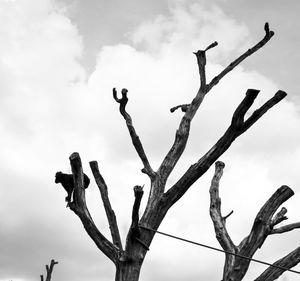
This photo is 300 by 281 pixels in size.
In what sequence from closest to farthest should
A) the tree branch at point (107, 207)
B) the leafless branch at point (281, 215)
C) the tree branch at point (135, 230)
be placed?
the tree branch at point (135, 230), the tree branch at point (107, 207), the leafless branch at point (281, 215)

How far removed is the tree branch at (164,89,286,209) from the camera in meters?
6.32

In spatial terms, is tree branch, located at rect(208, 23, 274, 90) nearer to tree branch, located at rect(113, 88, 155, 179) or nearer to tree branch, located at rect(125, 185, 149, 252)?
tree branch, located at rect(113, 88, 155, 179)

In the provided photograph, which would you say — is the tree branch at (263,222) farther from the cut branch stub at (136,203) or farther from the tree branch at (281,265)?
the cut branch stub at (136,203)

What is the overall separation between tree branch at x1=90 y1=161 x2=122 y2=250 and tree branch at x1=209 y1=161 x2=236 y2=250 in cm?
278

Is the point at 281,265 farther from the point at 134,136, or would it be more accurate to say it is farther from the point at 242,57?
the point at 242,57

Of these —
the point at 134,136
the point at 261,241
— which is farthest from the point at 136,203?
the point at 261,241

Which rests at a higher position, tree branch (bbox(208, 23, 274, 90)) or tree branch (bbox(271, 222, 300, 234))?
tree branch (bbox(208, 23, 274, 90))

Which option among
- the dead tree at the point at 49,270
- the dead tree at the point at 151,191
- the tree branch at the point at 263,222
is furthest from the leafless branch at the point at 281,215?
the dead tree at the point at 49,270

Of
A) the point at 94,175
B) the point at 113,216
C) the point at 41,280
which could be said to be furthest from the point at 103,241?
the point at 41,280

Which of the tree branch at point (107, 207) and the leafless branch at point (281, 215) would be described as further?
the leafless branch at point (281, 215)

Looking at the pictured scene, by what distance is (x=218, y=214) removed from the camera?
8.90 meters

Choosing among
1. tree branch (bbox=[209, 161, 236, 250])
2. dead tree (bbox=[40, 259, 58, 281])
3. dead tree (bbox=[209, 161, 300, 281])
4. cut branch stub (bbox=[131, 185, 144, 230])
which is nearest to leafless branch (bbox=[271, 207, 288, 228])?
dead tree (bbox=[209, 161, 300, 281])

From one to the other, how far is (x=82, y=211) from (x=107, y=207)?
0.36 m

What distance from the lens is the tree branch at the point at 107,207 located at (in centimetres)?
623
